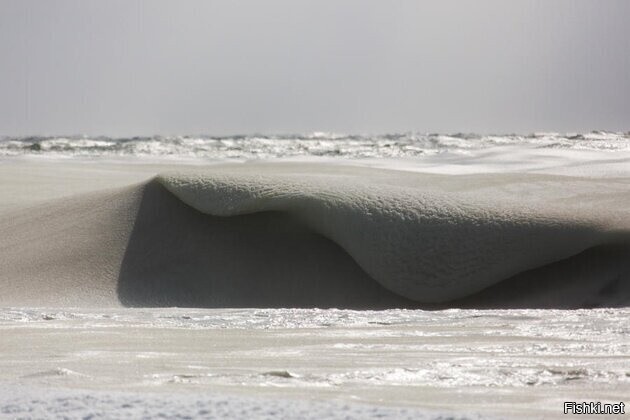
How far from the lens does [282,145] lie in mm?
10836

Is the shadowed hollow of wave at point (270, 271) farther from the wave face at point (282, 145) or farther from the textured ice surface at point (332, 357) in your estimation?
the wave face at point (282, 145)

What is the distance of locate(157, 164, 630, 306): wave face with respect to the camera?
440 centimetres

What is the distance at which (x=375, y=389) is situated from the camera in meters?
1.77

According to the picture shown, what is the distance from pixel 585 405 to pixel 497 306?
2818mm

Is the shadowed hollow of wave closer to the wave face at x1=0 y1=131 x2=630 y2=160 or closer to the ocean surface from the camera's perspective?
the ocean surface

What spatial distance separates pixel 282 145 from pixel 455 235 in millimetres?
6554

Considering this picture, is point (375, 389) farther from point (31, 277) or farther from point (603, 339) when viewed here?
point (31, 277)

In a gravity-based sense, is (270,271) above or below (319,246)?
below

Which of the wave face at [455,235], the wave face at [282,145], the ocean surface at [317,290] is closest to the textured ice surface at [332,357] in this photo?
the ocean surface at [317,290]
